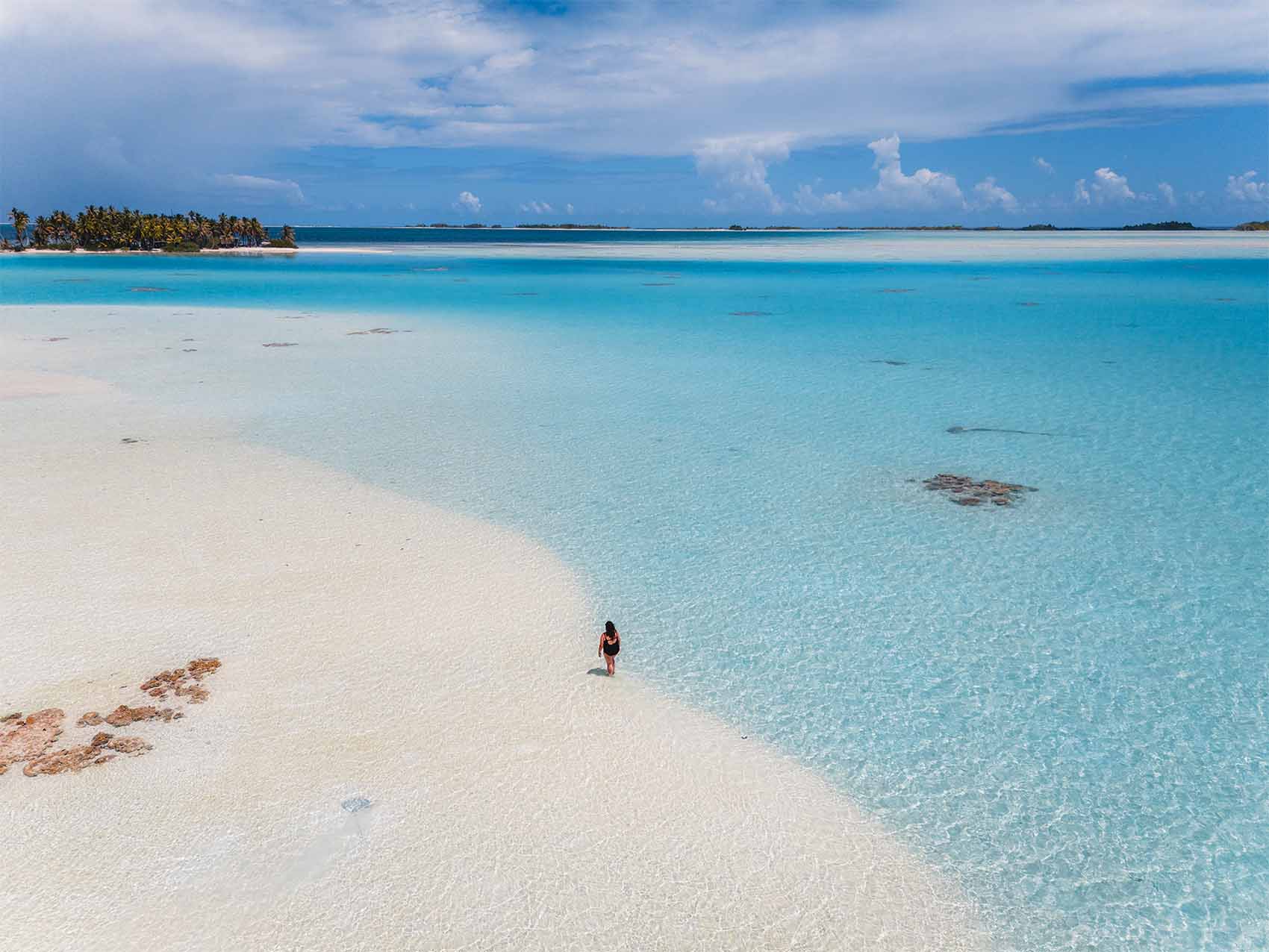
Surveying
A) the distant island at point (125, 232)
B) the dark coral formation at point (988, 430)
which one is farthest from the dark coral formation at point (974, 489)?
the distant island at point (125, 232)

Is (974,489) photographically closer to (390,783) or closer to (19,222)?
(390,783)

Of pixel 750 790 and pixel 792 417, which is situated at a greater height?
pixel 792 417

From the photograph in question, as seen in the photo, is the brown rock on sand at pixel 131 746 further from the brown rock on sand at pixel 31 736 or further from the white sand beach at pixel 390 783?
the brown rock on sand at pixel 31 736

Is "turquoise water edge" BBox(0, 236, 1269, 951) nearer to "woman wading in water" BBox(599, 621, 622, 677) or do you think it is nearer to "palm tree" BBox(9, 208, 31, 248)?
"woman wading in water" BBox(599, 621, 622, 677)

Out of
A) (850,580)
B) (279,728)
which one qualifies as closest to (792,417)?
(850,580)

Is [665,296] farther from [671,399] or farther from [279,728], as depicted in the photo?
[279,728]

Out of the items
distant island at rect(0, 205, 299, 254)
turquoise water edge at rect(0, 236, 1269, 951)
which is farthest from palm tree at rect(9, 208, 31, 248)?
turquoise water edge at rect(0, 236, 1269, 951)

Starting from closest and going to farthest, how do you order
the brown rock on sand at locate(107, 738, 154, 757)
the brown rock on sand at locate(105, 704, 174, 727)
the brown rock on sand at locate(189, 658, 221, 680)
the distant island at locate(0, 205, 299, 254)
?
the brown rock on sand at locate(107, 738, 154, 757), the brown rock on sand at locate(105, 704, 174, 727), the brown rock on sand at locate(189, 658, 221, 680), the distant island at locate(0, 205, 299, 254)
